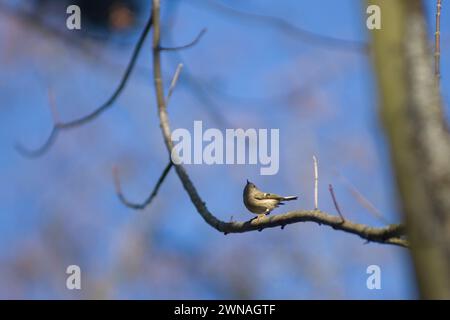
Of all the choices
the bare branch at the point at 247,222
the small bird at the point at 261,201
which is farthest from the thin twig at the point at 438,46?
the small bird at the point at 261,201

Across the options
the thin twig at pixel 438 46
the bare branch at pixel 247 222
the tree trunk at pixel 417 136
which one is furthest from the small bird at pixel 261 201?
the tree trunk at pixel 417 136

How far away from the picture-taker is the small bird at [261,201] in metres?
1.75

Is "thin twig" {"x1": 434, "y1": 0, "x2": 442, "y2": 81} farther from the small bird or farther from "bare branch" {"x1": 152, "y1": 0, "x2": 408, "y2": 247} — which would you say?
the small bird

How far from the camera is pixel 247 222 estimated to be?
1.40m

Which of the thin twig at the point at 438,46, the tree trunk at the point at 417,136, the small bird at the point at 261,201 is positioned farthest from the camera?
the small bird at the point at 261,201

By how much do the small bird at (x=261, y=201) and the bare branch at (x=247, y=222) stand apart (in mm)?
249

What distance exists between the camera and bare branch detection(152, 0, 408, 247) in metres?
1.09

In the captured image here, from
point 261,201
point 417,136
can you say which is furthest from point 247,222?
point 417,136

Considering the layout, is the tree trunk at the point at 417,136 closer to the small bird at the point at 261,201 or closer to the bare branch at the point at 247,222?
the bare branch at the point at 247,222

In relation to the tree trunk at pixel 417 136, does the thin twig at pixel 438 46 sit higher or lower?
higher

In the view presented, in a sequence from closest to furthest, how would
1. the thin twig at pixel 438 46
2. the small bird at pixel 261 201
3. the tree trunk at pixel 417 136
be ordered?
1. the tree trunk at pixel 417 136
2. the thin twig at pixel 438 46
3. the small bird at pixel 261 201

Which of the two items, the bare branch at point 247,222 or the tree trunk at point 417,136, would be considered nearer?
the tree trunk at point 417,136
